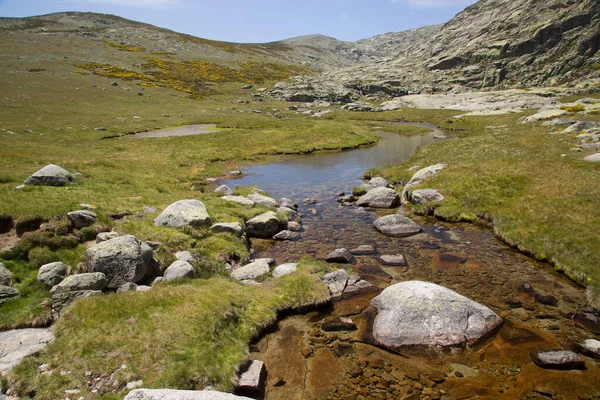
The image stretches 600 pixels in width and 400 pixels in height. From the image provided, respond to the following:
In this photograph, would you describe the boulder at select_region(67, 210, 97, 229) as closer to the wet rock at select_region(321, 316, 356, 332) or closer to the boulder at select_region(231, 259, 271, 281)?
the boulder at select_region(231, 259, 271, 281)

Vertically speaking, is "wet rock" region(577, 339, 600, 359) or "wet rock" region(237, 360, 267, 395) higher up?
"wet rock" region(577, 339, 600, 359)

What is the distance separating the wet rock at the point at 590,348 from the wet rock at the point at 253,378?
1093 centimetres

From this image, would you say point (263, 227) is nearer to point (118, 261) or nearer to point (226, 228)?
point (226, 228)

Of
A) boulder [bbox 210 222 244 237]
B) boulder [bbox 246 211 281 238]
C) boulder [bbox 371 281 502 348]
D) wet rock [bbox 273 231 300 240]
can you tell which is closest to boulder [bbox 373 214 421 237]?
wet rock [bbox 273 231 300 240]

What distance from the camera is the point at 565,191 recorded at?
959 inches

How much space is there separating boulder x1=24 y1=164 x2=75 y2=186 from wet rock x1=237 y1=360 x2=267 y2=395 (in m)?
22.5

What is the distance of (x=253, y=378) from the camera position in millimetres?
10617

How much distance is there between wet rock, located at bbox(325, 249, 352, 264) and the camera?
19.2m

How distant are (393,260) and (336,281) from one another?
170 inches

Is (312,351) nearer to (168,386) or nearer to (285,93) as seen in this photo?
(168,386)

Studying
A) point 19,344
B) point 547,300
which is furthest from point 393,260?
point 19,344

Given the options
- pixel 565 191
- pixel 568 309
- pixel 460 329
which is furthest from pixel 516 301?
pixel 565 191

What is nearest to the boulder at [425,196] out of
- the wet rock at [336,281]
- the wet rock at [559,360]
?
the wet rock at [336,281]

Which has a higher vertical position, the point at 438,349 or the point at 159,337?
the point at 159,337
